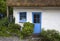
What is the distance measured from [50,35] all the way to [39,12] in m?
2.77

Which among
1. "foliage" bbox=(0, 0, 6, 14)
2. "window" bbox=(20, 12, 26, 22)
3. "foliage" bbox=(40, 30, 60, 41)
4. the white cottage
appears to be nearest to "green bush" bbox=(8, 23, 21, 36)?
the white cottage

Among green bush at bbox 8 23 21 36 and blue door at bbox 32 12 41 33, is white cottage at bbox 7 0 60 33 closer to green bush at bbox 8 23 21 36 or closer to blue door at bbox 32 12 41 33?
blue door at bbox 32 12 41 33

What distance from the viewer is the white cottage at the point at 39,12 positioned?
19281 mm

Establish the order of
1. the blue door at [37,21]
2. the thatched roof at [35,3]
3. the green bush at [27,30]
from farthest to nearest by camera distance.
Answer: the blue door at [37,21] < the thatched roof at [35,3] < the green bush at [27,30]

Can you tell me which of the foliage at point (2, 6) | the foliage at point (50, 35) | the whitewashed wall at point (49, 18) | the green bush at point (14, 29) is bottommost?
the foliage at point (50, 35)

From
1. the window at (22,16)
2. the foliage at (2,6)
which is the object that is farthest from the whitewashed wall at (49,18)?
the foliage at (2,6)

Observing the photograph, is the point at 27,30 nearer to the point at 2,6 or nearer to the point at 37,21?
the point at 37,21

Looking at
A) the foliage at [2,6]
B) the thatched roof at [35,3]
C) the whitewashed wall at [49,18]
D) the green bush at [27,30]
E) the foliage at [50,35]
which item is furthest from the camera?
the foliage at [2,6]

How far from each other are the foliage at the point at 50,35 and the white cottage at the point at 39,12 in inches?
39.7

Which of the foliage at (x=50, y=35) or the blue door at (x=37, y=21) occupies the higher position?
the blue door at (x=37, y=21)

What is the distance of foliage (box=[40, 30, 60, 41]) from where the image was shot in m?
17.2

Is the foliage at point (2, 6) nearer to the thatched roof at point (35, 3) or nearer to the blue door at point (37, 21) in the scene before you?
the thatched roof at point (35, 3)

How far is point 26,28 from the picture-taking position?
18359mm

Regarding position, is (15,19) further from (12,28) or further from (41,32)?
(41,32)
